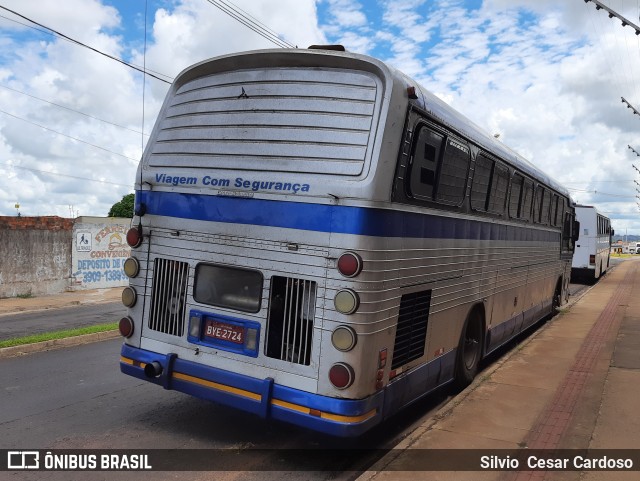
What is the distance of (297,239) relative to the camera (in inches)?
165

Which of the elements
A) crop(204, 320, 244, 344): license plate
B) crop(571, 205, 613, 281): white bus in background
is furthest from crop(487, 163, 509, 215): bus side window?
crop(571, 205, 613, 281): white bus in background

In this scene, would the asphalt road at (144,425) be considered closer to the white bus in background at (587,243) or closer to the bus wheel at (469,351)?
the bus wheel at (469,351)

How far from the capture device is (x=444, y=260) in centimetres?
544

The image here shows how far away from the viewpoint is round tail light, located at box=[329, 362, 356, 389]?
3969mm

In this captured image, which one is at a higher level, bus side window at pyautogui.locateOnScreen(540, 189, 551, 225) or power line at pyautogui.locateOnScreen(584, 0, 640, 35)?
power line at pyautogui.locateOnScreen(584, 0, 640, 35)

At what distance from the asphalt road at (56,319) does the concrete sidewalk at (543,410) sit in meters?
8.03

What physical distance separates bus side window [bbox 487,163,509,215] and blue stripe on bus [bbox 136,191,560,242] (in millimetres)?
1584

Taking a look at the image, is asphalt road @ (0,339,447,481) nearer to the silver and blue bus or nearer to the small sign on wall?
the silver and blue bus

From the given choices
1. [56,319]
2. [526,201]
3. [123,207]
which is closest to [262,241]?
[526,201]

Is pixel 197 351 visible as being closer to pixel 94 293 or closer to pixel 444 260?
pixel 444 260

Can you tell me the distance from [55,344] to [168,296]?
16.5 feet

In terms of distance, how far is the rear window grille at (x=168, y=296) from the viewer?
477 cm

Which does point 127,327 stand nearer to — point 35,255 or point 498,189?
point 498,189

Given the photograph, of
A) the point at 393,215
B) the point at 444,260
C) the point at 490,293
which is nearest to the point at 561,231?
the point at 490,293
